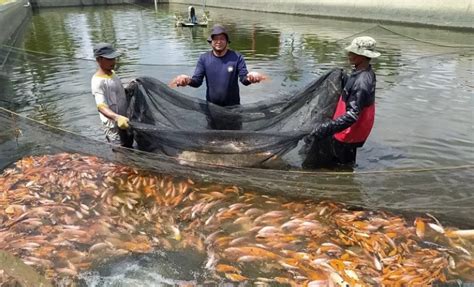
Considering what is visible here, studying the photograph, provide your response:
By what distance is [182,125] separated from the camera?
6391 mm

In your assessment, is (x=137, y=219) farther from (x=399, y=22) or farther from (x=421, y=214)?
(x=399, y=22)

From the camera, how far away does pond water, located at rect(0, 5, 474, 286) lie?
15.9 ft

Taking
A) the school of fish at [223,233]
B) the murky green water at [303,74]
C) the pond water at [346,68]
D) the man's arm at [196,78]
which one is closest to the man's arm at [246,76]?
the man's arm at [196,78]

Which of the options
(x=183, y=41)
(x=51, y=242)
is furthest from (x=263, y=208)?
(x=183, y=41)

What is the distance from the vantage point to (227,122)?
6227mm

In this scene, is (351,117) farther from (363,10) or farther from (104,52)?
(363,10)

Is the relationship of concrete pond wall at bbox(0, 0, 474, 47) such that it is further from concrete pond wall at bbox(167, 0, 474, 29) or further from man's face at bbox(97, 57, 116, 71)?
man's face at bbox(97, 57, 116, 71)

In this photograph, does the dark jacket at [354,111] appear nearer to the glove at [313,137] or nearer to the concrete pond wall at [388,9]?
the glove at [313,137]

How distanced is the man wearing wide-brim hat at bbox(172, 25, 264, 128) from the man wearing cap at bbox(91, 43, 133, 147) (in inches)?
35.2

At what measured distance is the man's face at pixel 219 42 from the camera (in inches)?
233

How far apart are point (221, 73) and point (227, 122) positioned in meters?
0.77

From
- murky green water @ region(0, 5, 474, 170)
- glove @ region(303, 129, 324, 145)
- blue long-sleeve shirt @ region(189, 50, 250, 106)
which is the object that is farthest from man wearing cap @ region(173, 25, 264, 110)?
murky green water @ region(0, 5, 474, 170)

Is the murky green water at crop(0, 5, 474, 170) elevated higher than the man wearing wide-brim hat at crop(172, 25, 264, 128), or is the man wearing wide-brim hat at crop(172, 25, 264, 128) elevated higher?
the man wearing wide-brim hat at crop(172, 25, 264, 128)

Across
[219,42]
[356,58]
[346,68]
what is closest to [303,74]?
[346,68]
